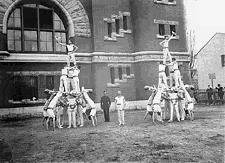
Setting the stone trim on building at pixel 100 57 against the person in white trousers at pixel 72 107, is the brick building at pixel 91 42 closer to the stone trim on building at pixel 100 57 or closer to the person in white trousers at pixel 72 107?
the stone trim on building at pixel 100 57

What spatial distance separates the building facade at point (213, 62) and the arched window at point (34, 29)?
2110 centimetres

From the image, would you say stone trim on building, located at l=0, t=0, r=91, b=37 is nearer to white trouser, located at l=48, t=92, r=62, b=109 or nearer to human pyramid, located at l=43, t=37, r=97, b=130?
human pyramid, located at l=43, t=37, r=97, b=130

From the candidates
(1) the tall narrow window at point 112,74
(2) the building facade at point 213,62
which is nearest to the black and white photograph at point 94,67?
(1) the tall narrow window at point 112,74

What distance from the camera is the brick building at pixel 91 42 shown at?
20406mm

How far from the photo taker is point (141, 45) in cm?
2356

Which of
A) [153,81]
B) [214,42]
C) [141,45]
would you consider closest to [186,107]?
[153,81]

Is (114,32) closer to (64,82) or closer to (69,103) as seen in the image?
(64,82)

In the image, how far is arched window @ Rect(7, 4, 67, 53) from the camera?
2109 centimetres

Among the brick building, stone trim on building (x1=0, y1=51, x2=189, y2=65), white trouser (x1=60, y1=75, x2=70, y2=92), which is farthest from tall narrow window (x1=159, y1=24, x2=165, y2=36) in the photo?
white trouser (x1=60, y1=75, x2=70, y2=92)

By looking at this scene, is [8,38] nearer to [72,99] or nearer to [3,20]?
[3,20]

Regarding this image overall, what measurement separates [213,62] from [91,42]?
21232mm

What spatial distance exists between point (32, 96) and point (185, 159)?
15526 millimetres

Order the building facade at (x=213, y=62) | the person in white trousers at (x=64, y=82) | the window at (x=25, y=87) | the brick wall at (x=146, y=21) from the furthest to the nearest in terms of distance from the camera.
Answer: the building facade at (x=213, y=62) < the brick wall at (x=146, y=21) < the window at (x=25, y=87) < the person in white trousers at (x=64, y=82)

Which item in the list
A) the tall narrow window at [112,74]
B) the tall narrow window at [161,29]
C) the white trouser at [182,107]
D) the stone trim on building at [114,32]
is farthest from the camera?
the tall narrow window at [161,29]
